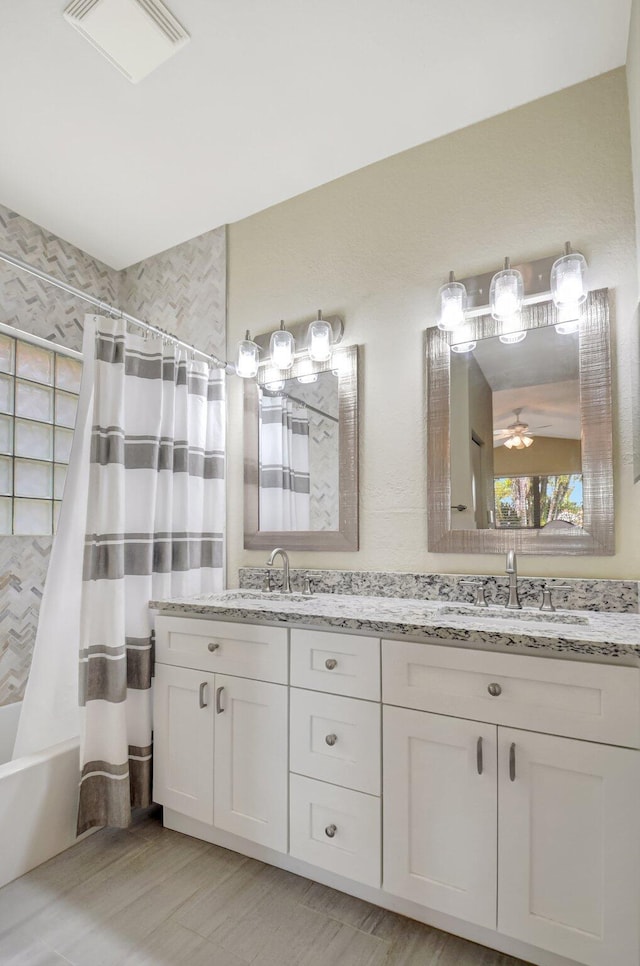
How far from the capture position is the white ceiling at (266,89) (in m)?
1.59

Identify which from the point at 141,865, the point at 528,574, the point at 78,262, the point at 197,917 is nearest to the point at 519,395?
the point at 528,574

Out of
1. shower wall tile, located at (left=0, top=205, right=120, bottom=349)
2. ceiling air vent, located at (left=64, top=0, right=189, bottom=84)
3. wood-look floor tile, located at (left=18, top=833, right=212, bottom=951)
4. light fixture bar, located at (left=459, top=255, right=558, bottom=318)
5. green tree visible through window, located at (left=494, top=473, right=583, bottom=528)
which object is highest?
ceiling air vent, located at (left=64, top=0, right=189, bottom=84)

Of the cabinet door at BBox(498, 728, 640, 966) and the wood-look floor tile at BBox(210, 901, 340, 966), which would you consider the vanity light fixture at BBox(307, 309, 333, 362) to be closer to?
the cabinet door at BBox(498, 728, 640, 966)

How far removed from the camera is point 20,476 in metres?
2.38

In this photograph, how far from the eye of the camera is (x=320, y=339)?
2.20 metres

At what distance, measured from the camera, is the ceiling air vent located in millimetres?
1528

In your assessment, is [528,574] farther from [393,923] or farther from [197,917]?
[197,917]

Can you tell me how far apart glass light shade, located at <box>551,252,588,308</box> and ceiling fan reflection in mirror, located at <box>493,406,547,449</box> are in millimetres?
382

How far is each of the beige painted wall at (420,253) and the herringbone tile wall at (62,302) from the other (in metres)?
0.24

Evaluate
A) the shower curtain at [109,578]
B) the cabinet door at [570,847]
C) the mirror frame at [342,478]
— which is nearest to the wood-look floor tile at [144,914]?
the shower curtain at [109,578]

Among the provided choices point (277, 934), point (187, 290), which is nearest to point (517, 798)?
point (277, 934)

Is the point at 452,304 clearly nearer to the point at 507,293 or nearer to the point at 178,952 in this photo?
the point at 507,293

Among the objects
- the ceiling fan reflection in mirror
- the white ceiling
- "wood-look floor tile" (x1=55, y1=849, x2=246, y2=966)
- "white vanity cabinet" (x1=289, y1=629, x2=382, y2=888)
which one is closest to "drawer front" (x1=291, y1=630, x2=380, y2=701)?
"white vanity cabinet" (x1=289, y1=629, x2=382, y2=888)

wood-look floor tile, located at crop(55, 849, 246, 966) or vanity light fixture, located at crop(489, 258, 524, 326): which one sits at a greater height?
vanity light fixture, located at crop(489, 258, 524, 326)
